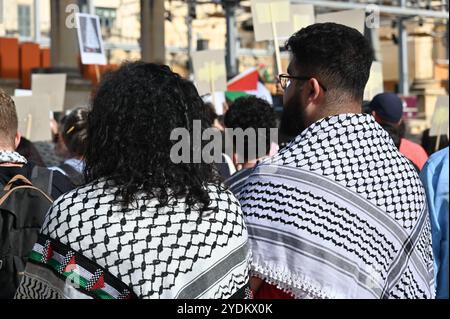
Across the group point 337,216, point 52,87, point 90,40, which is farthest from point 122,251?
point 90,40

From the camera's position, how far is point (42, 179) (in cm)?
375

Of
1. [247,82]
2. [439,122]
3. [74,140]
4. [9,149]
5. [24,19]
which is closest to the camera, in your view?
[9,149]

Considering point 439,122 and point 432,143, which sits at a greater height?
point 439,122

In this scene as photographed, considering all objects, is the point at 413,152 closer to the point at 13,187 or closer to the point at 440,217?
the point at 440,217

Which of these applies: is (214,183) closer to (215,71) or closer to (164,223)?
(164,223)

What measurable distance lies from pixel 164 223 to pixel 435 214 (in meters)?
2.01

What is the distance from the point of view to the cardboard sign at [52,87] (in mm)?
7145

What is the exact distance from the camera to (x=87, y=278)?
2.47m

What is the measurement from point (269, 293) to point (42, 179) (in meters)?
1.29

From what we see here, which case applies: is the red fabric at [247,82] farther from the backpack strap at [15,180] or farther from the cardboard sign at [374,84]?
the backpack strap at [15,180]

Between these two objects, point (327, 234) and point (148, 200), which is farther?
point (327, 234)

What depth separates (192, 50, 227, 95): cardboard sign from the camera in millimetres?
7438

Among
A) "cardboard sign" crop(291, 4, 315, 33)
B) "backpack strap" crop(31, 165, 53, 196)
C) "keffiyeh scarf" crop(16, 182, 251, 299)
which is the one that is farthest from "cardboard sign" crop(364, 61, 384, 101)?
"keffiyeh scarf" crop(16, 182, 251, 299)
